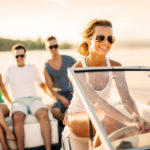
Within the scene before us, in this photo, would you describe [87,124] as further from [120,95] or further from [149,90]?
[149,90]

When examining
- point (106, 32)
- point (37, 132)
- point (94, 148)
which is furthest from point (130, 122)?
point (37, 132)

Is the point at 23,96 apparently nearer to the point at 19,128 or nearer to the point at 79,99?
the point at 19,128

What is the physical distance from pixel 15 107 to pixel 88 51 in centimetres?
159

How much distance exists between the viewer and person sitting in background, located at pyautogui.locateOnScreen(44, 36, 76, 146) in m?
3.75

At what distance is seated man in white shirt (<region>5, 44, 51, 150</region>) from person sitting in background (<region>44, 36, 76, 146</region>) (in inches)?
6.3

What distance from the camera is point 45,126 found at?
3299 mm

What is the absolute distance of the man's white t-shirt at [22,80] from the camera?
3785mm

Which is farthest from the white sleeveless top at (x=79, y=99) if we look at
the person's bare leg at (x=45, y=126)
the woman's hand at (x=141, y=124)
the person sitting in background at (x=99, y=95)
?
the person's bare leg at (x=45, y=126)

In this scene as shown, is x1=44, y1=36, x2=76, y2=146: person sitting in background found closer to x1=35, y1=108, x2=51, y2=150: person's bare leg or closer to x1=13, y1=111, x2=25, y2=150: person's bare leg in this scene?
x1=35, y1=108, x2=51, y2=150: person's bare leg

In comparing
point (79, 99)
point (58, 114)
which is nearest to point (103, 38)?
point (79, 99)

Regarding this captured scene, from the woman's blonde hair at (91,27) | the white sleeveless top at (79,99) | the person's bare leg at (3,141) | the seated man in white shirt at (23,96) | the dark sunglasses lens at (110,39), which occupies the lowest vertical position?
the person's bare leg at (3,141)

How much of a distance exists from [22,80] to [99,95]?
2.39 m

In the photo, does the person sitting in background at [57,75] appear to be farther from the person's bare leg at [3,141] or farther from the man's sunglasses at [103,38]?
the man's sunglasses at [103,38]

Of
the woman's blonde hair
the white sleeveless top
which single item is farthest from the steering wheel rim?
the woman's blonde hair
